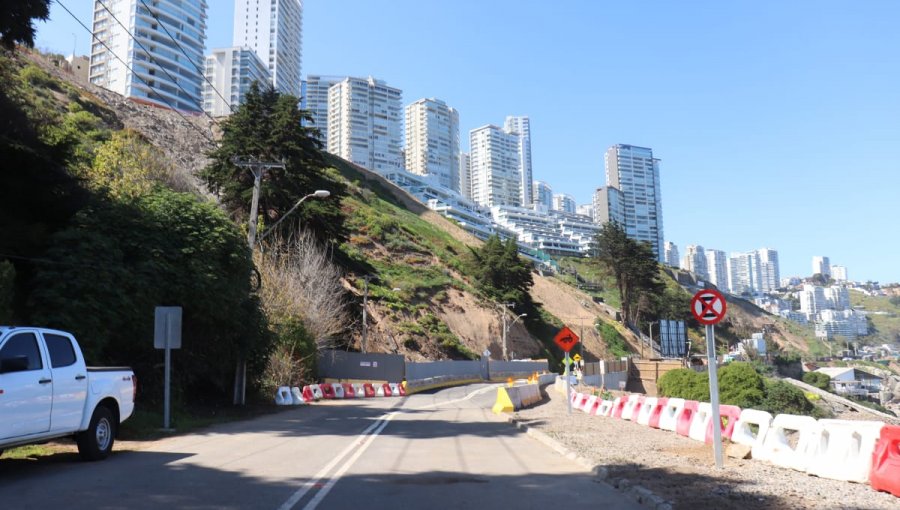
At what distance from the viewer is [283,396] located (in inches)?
1048

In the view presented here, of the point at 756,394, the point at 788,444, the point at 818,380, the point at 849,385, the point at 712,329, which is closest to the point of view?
the point at 712,329

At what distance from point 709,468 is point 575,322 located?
89.4m

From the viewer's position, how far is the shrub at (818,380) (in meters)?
85.4

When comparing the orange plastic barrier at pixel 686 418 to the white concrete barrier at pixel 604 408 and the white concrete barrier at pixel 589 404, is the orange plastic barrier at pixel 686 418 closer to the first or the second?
the white concrete barrier at pixel 604 408

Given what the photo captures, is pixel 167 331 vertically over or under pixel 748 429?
over

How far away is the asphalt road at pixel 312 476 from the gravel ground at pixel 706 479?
2.08ft

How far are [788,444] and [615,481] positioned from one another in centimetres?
331

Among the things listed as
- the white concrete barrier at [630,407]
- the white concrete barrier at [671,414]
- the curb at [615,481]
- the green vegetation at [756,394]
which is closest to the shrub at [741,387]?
the green vegetation at [756,394]

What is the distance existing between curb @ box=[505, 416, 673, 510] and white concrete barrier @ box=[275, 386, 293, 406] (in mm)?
14296

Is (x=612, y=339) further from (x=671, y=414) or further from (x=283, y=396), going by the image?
(x=671, y=414)

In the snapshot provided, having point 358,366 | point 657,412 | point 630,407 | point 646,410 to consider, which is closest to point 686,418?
point 657,412

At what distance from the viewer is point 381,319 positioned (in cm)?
6075

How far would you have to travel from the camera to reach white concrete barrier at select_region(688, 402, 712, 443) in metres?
13.7

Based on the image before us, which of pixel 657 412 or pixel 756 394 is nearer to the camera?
pixel 657 412
